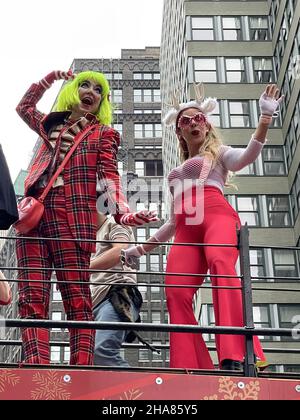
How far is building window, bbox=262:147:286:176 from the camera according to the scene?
45.0 meters

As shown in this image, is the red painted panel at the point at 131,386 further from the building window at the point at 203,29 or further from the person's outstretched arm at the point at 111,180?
the building window at the point at 203,29

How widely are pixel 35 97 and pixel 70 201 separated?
41.3 inches

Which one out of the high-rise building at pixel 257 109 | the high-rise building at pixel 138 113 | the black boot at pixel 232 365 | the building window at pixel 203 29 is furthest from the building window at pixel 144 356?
the black boot at pixel 232 365

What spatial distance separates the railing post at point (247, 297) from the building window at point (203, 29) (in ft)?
142

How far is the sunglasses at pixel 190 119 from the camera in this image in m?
6.70

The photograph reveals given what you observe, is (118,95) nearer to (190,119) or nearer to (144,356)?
(144,356)

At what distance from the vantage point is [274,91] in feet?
19.8

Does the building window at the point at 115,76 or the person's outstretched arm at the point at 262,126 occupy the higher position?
the building window at the point at 115,76

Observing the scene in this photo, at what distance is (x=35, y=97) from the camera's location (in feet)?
21.2

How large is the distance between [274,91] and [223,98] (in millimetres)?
40673

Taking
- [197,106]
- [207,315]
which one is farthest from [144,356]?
[197,106]

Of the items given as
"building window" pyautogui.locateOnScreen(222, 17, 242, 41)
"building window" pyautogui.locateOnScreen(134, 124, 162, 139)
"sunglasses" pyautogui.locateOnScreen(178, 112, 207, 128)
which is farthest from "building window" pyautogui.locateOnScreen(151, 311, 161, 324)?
"sunglasses" pyautogui.locateOnScreen(178, 112, 207, 128)

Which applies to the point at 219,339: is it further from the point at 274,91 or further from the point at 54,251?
the point at 274,91
